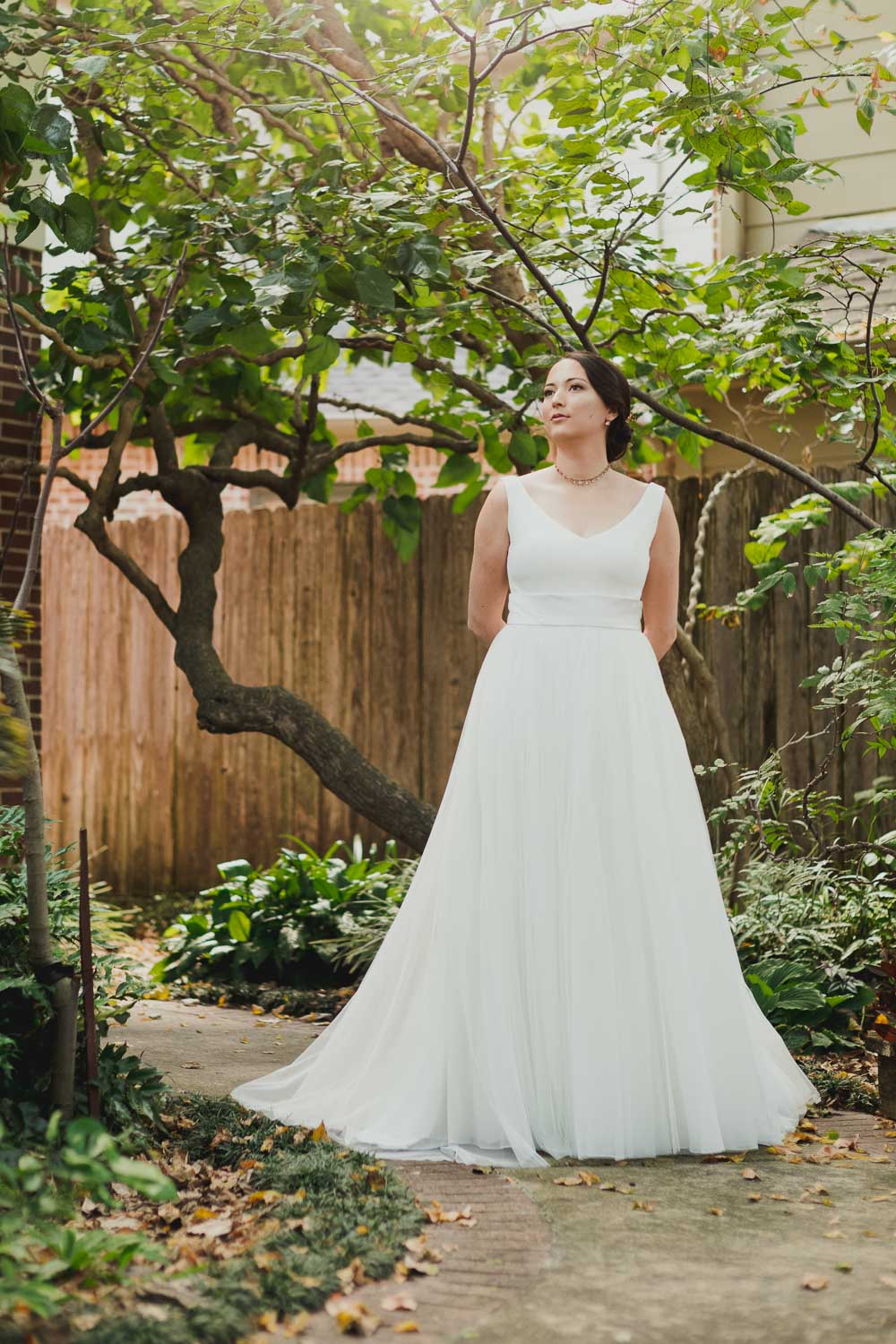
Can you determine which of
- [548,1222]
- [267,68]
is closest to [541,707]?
[548,1222]

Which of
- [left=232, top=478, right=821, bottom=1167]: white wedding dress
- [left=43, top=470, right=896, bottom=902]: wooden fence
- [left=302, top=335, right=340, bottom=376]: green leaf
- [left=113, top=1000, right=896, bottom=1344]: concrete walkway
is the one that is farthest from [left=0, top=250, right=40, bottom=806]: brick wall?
[left=113, top=1000, right=896, bottom=1344]: concrete walkway

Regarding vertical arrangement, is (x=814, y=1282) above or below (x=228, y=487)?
below

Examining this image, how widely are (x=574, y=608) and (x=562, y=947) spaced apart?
94 cm

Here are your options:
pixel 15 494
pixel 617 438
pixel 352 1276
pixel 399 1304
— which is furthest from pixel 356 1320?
pixel 15 494

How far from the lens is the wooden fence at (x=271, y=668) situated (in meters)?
7.11

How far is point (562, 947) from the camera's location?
3697 mm

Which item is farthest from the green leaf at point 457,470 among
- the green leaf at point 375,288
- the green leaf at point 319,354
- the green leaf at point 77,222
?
the green leaf at point 77,222

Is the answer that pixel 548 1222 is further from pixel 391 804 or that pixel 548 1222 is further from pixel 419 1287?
pixel 391 804

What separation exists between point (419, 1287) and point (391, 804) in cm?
343

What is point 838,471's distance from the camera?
654 cm

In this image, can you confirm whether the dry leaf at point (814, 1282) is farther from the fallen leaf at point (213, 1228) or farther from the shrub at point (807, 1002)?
the shrub at point (807, 1002)

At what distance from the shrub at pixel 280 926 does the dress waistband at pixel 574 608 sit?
268cm

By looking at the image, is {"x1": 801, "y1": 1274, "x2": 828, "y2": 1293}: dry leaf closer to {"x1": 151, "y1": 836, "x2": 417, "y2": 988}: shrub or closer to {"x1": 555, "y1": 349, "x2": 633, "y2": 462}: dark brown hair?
{"x1": 555, "y1": 349, "x2": 633, "y2": 462}: dark brown hair

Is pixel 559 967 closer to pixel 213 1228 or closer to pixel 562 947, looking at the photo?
pixel 562 947
